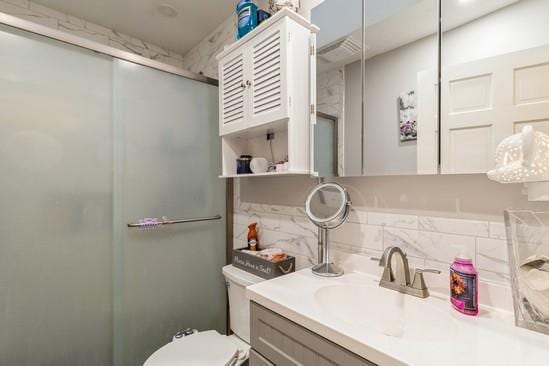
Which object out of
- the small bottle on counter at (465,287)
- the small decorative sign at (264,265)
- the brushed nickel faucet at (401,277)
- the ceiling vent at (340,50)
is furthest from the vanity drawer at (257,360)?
the ceiling vent at (340,50)

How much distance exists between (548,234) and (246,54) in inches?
51.3

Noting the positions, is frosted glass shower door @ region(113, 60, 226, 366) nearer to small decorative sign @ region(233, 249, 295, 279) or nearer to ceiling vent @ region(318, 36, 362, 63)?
small decorative sign @ region(233, 249, 295, 279)

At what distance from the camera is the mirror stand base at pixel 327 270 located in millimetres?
1053

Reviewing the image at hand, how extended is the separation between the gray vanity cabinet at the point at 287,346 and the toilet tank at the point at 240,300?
0.38 meters

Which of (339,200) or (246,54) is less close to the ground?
(246,54)

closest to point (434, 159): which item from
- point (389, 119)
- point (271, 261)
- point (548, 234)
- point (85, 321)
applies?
point (389, 119)

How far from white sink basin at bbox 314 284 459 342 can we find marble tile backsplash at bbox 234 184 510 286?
161mm

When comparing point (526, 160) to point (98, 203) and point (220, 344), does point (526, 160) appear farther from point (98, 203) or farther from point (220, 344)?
point (98, 203)

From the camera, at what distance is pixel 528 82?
71cm

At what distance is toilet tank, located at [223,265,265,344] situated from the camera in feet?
4.27

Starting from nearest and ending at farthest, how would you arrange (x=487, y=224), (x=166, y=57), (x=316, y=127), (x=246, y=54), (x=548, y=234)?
(x=548, y=234) < (x=487, y=224) < (x=316, y=127) < (x=246, y=54) < (x=166, y=57)

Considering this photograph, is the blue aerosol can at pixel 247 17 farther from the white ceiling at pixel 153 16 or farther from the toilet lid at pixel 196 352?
the toilet lid at pixel 196 352

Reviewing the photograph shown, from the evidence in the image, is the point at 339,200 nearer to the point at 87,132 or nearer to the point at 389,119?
the point at 389,119

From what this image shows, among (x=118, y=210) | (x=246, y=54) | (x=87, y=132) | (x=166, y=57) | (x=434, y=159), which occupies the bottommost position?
(x=118, y=210)
